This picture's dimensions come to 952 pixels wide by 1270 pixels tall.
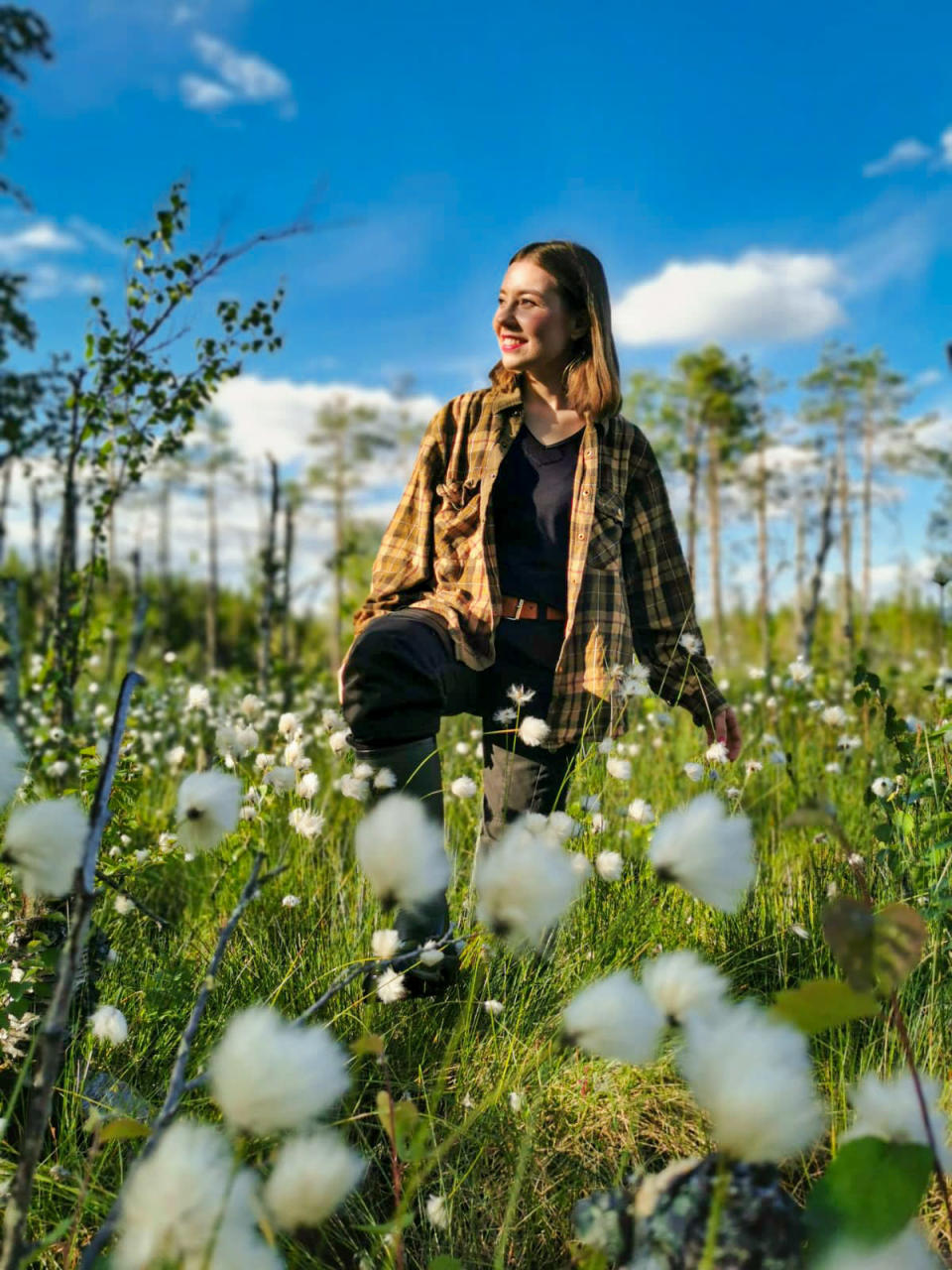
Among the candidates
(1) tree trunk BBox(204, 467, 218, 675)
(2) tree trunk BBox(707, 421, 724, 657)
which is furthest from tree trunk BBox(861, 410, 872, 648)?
(1) tree trunk BBox(204, 467, 218, 675)

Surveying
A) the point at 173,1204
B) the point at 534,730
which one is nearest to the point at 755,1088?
the point at 173,1204

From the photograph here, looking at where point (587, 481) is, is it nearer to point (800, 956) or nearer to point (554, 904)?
point (800, 956)

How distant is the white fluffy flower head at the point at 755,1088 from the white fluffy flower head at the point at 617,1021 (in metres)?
0.07

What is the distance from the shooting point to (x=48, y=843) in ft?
3.52

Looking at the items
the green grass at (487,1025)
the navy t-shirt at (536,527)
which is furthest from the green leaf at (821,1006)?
the navy t-shirt at (536,527)

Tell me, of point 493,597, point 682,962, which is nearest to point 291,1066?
point 682,962

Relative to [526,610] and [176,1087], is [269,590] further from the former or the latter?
[176,1087]

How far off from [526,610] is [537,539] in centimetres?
23

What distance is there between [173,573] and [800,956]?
3538 centimetres

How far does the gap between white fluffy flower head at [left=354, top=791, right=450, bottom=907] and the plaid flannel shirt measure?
1.64 meters

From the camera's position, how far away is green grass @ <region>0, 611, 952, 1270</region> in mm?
1696

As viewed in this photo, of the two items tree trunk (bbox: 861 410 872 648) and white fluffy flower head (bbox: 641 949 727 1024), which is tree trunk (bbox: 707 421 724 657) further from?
white fluffy flower head (bbox: 641 949 727 1024)

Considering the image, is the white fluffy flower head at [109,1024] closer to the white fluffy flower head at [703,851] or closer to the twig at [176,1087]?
the twig at [176,1087]

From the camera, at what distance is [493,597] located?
281 centimetres
